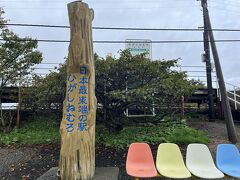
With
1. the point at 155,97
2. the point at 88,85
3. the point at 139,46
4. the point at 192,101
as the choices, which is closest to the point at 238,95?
the point at 192,101

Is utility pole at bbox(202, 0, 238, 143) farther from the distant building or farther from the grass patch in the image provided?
the distant building

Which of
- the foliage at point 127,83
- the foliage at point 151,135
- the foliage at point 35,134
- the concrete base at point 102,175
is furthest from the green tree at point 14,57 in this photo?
the concrete base at point 102,175

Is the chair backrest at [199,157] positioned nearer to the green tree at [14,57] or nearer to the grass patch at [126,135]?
the grass patch at [126,135]

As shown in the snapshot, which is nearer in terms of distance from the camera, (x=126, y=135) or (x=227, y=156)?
(x=227, y=156)

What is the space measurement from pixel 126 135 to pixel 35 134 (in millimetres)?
3225

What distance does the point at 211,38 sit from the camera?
9633mm

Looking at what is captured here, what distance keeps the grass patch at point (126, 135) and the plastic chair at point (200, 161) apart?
9.56 ft

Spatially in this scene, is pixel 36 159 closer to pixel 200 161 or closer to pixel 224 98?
pixel 200 161

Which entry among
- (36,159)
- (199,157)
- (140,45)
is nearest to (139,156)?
(199,157)

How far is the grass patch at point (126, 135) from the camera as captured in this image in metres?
8.40

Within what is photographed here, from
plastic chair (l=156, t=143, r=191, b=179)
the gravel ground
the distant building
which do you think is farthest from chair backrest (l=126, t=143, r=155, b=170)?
the distant building

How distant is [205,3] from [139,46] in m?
3.07

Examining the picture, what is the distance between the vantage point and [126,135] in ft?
28.8

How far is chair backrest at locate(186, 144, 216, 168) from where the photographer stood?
5.23m
